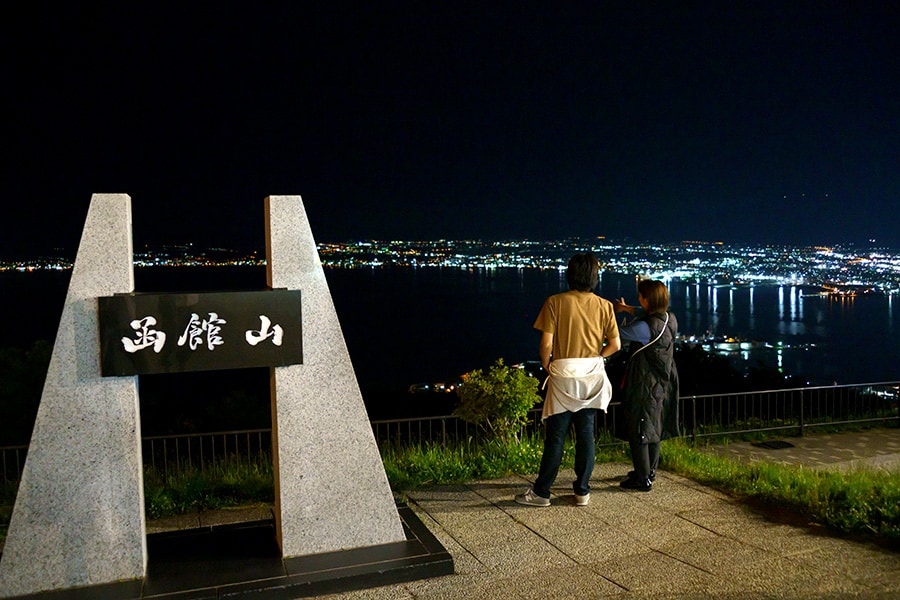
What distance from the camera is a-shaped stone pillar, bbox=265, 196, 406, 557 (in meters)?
4.54

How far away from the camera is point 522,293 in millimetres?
87938

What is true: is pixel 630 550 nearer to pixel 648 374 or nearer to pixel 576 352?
pixel 576 352

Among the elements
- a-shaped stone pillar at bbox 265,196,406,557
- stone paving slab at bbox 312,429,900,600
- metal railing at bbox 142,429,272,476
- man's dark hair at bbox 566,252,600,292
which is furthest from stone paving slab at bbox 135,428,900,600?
metal railing at bbox 142,429,272,476

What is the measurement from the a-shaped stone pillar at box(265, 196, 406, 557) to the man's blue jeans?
1347 mm

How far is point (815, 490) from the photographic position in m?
5.53

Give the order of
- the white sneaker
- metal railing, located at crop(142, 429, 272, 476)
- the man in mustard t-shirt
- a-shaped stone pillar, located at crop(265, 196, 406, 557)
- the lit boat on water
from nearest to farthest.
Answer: a-shaped stone pillar, located at crop(265, 196, 406, 557)
the man in mustard t-shirt
the white sneaker
metal railing, located at crop(142, 429, 272, 476)
the lit boat on water

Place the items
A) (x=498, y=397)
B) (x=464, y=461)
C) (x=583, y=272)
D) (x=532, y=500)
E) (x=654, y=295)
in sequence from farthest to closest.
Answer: (x=498, y=397), (x=464, y=461), (x=654, y=295), (x=532, y=500), (x=583, y=272)

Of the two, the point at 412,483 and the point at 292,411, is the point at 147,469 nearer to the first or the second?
the point at 412,483

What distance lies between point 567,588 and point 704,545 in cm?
121

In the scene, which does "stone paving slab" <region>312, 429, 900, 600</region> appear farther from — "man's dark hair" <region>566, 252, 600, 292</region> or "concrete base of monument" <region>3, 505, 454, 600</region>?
"man's dark hair" <region>566, 252, 600, 292</region>

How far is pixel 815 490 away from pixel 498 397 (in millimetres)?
2813

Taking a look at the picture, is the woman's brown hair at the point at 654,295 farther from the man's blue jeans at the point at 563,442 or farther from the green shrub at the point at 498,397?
the green shrub at the point at 498,397

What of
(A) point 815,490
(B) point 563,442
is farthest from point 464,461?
(A) point 815,490

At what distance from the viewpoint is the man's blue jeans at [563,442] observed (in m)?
5.45
